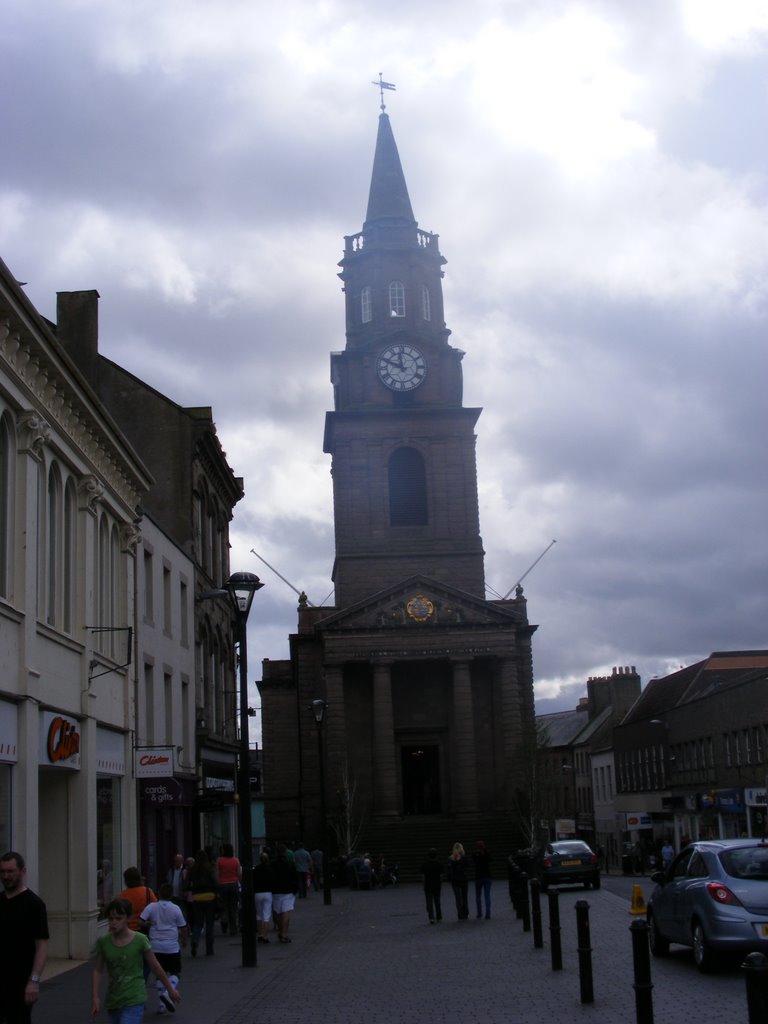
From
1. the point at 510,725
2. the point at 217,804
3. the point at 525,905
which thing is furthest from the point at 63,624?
the point at 510,725

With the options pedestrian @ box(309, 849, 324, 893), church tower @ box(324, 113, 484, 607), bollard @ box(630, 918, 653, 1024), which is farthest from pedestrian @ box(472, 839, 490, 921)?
church tower @ box(324, 113, 484, 607)

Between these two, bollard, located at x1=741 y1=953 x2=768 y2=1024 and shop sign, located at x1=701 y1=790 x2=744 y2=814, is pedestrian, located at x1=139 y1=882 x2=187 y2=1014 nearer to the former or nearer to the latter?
bollard, located at x1=741 y1=953 x2=768 y2=1024

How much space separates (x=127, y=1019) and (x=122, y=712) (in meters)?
16.2

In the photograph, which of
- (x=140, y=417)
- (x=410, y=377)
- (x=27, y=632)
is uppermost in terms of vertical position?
(x=410, y=377)

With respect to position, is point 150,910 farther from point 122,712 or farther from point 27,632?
point 122,712

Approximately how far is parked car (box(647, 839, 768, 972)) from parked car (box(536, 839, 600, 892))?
19.4m

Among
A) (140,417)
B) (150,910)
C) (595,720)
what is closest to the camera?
(150,910)

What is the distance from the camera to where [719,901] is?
48.5 ft

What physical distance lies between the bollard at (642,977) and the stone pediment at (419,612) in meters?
53.0

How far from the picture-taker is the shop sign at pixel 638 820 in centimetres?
5747

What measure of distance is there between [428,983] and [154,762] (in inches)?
418

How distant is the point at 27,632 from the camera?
1836cm

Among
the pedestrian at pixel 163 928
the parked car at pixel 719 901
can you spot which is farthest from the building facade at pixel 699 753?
the pedestrian at pixel 163 928

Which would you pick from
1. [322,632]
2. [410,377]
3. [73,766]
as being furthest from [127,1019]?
[410,377]
